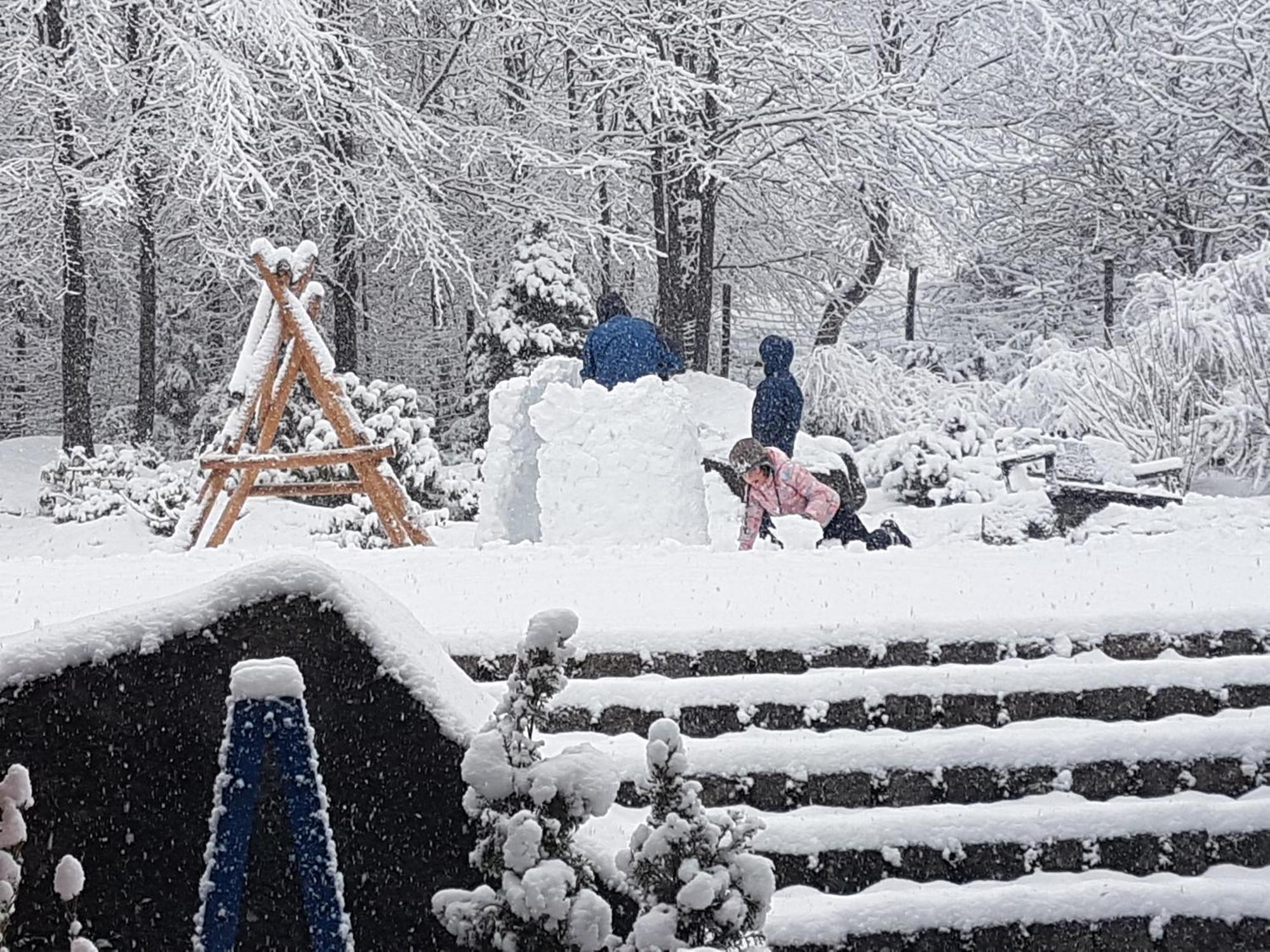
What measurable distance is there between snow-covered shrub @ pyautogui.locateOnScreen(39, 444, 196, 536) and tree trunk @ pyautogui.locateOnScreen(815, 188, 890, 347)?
8.84 m

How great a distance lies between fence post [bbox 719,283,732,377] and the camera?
1912cm

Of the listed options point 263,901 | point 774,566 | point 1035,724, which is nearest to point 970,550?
point 774,566

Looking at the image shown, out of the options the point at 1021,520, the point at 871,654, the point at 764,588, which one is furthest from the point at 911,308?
the point at 871,654

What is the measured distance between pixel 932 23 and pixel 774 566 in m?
15.3

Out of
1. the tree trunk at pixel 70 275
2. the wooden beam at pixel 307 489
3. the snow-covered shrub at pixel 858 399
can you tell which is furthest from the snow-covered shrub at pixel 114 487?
the snow-covered shrub at pixel 858 399

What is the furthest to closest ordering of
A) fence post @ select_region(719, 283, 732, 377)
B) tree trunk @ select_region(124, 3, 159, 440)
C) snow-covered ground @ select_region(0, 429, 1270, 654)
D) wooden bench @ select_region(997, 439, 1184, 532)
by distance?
fence post @ select_region(719, 283, 732, 377)
tree trunk @ select_region(124, 3, 159, 440)
wooden bench @ select_region(997, 439, 1184, 532)
snow-covered ground @ select_region(0, 429, 1270, 654)

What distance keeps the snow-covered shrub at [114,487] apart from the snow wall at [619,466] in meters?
6.44

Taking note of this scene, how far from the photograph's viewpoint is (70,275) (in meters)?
14.7

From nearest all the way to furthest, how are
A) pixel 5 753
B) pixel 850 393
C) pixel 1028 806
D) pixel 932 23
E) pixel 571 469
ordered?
pixel 5 753 < pixel 1028 806 < pixel 571 469 < pixel 850 393 < pixel 932 23

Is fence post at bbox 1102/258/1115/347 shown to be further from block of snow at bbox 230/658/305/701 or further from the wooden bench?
block of snow at bbox 230/658/305/701

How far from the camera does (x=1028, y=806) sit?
12.7 ft

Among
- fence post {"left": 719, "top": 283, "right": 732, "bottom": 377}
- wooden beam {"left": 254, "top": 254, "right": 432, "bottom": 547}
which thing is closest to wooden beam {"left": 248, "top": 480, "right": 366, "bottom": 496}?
wooden beam {"left": 254, "top": 254, "right": 432, "bottom": 547}

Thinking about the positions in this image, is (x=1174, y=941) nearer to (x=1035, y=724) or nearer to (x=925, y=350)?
(x=1035, y=724)

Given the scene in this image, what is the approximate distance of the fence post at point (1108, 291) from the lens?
65.2 feet
